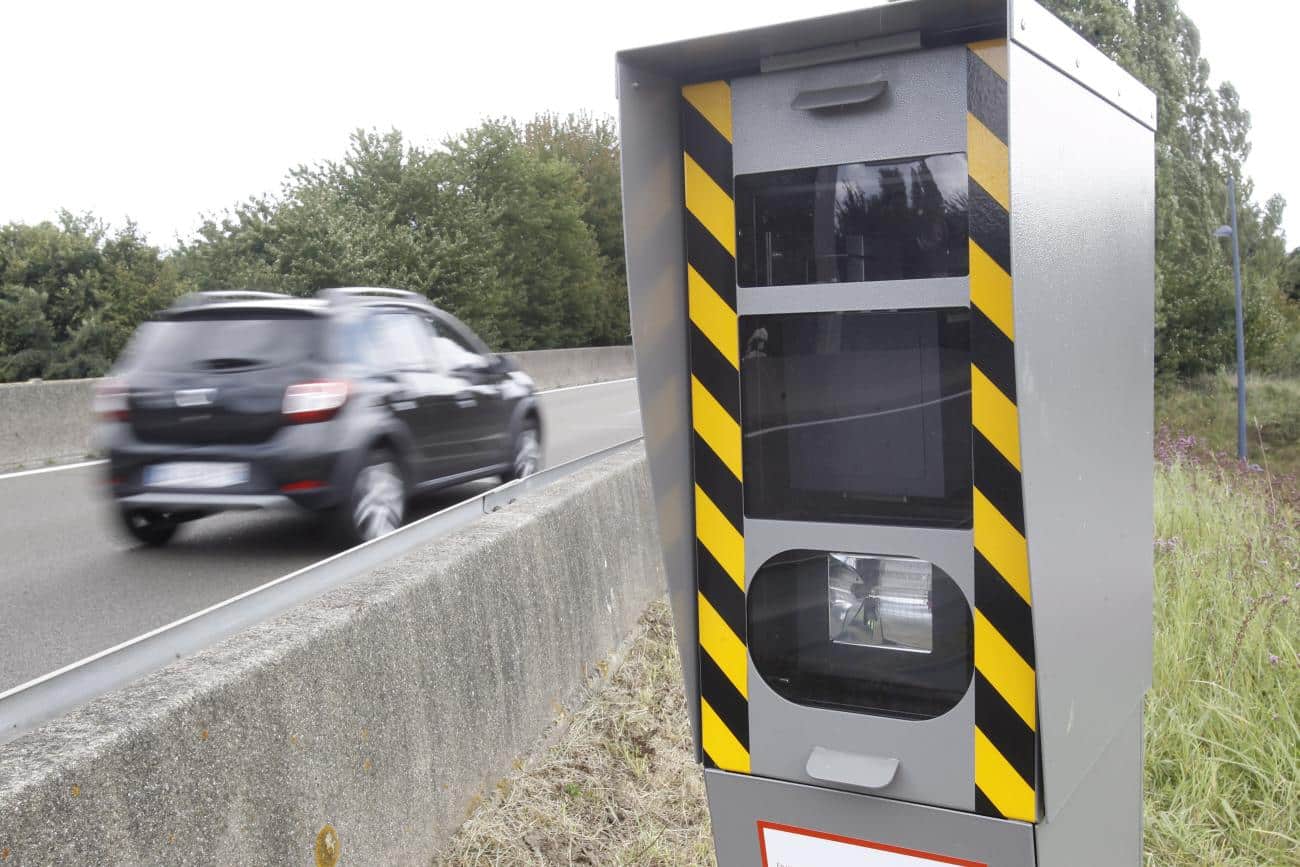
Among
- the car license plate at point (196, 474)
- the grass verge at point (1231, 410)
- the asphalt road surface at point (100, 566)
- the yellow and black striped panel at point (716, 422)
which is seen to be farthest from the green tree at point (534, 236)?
the yellow and black striped panel at point (716, 422)

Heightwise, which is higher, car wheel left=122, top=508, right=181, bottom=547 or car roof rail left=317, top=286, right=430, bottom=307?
car roof rail left=317, top=286, right=430, bottom=307

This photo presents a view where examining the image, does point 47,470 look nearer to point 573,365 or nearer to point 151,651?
point 151,651

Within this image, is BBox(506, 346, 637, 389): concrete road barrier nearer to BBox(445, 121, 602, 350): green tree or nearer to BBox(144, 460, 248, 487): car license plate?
BBox(445, 121, 602, 350): green tree

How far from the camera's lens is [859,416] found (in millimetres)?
2189

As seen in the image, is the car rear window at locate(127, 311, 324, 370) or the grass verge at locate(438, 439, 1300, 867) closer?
the grass verge at locate(438, 439, 1300, 867)

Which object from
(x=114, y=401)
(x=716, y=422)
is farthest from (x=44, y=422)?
(x=716, y=422)

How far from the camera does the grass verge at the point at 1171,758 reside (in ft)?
11.5

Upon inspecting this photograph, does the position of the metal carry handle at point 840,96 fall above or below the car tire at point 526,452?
above

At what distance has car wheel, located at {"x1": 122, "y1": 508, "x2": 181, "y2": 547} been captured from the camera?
8.25 m

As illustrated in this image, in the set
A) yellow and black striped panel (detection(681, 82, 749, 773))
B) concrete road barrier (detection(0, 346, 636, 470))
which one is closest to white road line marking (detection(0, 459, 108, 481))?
concrete road barrier (detection(0, 346, 636, 470))

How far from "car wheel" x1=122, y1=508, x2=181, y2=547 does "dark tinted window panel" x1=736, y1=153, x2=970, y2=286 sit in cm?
716

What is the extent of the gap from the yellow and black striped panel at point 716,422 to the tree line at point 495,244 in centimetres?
2446

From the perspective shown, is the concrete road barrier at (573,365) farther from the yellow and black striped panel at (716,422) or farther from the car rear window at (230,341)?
the yellow and black striped panel at (716,422)

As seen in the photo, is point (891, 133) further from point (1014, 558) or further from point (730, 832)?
point (730, 832)
